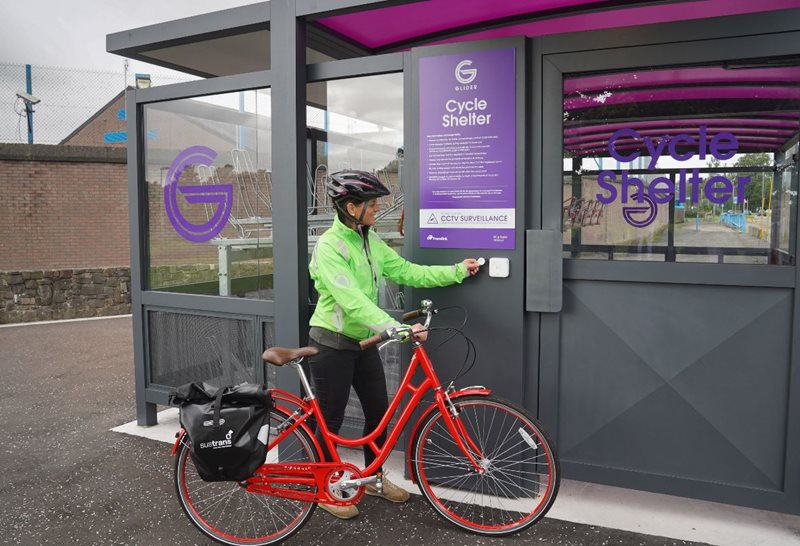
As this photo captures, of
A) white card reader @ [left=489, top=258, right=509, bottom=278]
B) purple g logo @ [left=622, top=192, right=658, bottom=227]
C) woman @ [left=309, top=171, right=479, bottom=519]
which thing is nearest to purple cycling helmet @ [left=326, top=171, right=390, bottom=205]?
woman @ [left=309, top=171, right=479, bottom=519]

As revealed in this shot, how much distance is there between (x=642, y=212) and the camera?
3.43 meters

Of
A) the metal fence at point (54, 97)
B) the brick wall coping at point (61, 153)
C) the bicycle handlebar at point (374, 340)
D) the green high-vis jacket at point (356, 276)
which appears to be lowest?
the bicycle handlebar at point (374, 340)

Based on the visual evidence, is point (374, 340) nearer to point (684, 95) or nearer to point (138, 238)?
point (684, 95)

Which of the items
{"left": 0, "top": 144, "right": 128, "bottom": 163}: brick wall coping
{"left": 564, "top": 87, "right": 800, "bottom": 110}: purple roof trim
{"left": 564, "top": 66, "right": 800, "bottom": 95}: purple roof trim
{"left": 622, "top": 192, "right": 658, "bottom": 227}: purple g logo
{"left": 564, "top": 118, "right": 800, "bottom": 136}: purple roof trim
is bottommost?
{"left": 622, "top": 192, "right": 658, "bottom": 227}: purple g logo

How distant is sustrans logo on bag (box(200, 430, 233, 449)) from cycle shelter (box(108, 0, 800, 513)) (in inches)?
51.7

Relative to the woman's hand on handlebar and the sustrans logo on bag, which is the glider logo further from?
the sustrans logo on bag

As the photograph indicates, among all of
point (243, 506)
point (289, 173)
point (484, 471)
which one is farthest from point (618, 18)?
point (243, 506)

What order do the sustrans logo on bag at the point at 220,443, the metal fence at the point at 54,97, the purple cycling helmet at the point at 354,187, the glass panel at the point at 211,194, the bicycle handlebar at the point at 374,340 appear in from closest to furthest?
the sustrans logo on bag at the point at 220,443 < the bicycle handlebar at the point at 374,340 < the purple cycling helmet at the point at 354,187 < the glass panel at the point at 211,194 < the metal fence at the point at 54,97

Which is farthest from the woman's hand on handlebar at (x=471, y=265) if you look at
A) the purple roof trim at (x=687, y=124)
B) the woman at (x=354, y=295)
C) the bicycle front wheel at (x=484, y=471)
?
the purple roof trim at (x=687, y=124)

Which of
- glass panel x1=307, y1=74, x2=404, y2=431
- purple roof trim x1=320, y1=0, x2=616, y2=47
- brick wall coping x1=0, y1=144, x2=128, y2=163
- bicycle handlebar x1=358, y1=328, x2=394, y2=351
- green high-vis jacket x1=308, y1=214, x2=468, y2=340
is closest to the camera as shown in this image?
bicycle handlebar x1=358, y1=328, x2=394, y2=351

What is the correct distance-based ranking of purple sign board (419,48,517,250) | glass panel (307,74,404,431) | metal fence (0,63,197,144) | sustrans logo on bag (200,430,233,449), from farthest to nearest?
metal fence (0,63,197,144) → glass panel (307,74,404,431) → purple sign board (419,48,517,250) → sustrans logo on bag (200,430,233,449)

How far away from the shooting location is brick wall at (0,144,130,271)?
37.5 ft

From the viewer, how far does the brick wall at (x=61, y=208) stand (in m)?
11.4

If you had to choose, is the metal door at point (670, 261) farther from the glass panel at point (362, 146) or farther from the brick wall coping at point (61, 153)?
the brick wall coping at point (61, 153)
